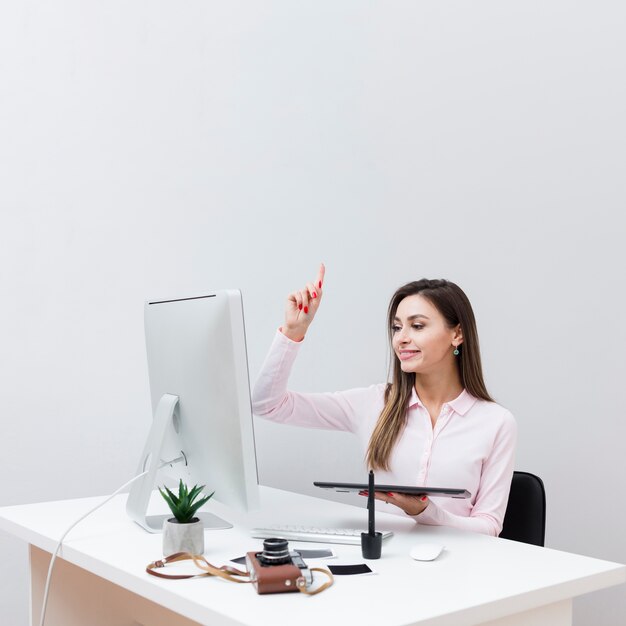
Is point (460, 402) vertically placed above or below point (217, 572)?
above

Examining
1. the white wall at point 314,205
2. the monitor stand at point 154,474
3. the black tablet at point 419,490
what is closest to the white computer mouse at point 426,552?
the black tablet at point 419,490

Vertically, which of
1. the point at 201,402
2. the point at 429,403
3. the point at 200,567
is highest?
the point at 201,402

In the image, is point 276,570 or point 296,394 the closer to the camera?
point 276,570

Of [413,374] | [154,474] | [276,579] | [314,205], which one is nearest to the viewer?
[276,579]

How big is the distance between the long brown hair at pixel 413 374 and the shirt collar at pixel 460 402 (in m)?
0.01

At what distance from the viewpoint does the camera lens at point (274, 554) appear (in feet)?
4.37

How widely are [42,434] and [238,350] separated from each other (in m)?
1.39

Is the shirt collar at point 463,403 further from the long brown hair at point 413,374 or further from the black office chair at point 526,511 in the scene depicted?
the black office chair at point 526,511

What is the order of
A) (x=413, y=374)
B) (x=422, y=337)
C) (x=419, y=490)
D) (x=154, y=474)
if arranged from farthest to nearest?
(x=413, y=374) < (x=422, y=337) < (x=154, y=474) < (x=419, y=490)

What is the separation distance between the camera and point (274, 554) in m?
1.34

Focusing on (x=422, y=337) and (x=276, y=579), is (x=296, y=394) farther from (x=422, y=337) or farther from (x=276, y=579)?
(x=276, y=579)

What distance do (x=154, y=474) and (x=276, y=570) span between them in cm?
53

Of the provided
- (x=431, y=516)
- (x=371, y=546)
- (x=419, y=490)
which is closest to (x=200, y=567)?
(x=371, y=546)

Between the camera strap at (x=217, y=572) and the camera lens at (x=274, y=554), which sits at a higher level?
the camera lens at (x=274, y=554)
